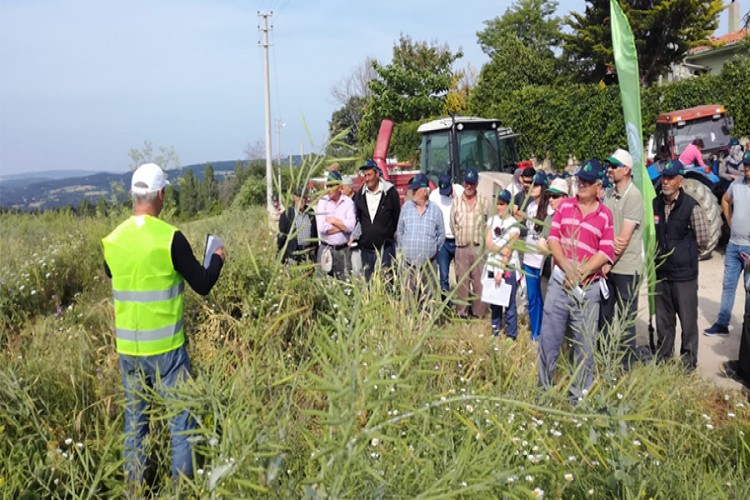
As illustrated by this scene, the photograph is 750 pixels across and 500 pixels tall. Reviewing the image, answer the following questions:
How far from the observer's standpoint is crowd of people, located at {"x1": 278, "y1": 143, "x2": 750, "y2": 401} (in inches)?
137

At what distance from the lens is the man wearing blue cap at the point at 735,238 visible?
5387 millimetres

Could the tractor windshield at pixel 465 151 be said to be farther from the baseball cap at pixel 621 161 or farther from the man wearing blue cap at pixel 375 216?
the baseball cap at pixel 621 161

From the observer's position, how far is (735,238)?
549 cm

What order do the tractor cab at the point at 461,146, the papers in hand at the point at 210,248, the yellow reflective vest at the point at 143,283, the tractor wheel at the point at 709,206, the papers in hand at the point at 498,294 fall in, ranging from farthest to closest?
the tractor cab at the point at 461,146
the tractor wheel at the point at 709,206
the papers in hand at the point at 498,294
the papers in hand at the point at 210,248
the yellow reflective vest at the point at 143,283

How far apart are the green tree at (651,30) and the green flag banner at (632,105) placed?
2290 cm

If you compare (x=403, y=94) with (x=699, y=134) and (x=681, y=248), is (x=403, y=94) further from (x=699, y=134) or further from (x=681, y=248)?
(x=681, y=248)

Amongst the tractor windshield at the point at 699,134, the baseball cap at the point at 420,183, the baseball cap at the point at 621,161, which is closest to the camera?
the baseball cap at the point at 621,161

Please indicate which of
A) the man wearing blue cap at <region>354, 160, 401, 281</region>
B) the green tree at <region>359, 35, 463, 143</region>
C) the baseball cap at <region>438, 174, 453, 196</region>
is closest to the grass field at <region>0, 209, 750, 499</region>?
the man wearing blue cap at <region>354, 160, 401, 281</region>

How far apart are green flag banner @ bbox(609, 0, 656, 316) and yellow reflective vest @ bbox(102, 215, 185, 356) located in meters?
3.10

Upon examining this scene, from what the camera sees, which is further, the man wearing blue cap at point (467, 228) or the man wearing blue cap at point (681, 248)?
the man wearing blue cap at point (467, 228)

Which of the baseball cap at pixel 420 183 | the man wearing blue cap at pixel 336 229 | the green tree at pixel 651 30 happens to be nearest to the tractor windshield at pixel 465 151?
the baseball cap at pixel 420 183

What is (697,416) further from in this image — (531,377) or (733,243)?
(733,243)

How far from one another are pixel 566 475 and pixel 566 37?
3082 centimetres

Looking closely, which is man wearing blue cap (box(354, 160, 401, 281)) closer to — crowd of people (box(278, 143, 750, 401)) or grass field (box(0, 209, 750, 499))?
crowd of people (box(278, 143, 750, 401))
